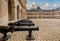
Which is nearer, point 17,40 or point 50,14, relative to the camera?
point 17,40

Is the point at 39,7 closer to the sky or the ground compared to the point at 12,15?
closer to the sky

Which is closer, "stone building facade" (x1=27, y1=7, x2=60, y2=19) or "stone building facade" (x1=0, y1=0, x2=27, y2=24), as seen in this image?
"stone building facade" (x1=0, y1=0, x2=27, y2=24)

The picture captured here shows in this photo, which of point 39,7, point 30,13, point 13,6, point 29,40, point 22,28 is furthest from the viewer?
point 39,7

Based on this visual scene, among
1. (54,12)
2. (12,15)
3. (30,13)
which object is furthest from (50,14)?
(12,15)

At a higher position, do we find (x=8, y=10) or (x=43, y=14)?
(x=8, y=10)

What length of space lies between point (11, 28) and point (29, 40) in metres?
0.39

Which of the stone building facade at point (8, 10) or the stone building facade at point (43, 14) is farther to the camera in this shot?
the stone building facade at point (43, 14)

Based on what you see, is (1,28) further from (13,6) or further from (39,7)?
(39,7)

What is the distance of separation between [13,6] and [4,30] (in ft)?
23.7

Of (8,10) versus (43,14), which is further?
(43,14)

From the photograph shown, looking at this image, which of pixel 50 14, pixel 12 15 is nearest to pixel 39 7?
pixel 50 14

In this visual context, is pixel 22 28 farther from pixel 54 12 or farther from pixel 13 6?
pixel 54 12

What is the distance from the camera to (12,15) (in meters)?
8.51

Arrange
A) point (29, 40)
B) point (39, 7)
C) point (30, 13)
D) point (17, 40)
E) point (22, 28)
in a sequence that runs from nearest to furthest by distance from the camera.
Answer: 1. point (22, 28)
2. point (29, 40)
3. point (17, 40)
4. point (30, 13)
5. point (39, 7)
